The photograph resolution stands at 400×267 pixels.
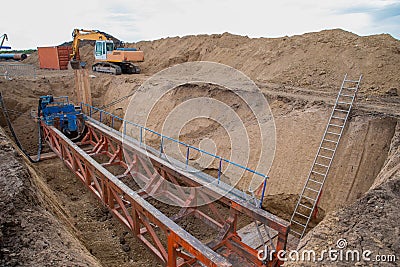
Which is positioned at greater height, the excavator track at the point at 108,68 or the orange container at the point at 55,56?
the orange container at the point at 55,56

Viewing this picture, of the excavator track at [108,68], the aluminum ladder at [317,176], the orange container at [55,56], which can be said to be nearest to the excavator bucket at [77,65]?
the excavator track at [108,68]

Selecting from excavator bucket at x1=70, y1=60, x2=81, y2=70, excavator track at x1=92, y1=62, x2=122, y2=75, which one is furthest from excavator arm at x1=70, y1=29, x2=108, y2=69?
excavator bucket at x1=70, y1=60, x2=81, y2=70

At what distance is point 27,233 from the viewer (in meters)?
3.14

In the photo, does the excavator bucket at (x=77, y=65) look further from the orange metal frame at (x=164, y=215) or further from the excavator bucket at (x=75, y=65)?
the orange metal frame at (x=164, y=215)

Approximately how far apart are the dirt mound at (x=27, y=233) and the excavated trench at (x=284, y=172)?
99cm

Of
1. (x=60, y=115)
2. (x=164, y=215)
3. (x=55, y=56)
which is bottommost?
(x=164, y=215)

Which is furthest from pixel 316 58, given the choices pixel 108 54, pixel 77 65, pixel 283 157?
pixel 108 54

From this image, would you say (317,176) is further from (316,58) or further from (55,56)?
(55,56)

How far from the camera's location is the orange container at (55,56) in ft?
89.2

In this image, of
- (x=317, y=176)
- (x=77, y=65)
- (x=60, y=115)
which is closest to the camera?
(x=317, y=176)

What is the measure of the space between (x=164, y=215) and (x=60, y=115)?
25.0 ft

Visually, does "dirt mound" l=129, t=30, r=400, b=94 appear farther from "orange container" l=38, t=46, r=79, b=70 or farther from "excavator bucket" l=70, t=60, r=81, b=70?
"orange container" l=38, t=46, r=79, b=70

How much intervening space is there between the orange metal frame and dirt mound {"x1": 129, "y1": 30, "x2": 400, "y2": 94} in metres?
7.79

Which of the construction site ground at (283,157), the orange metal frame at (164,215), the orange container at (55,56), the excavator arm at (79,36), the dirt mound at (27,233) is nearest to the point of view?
the dirt mound at (27,233)
